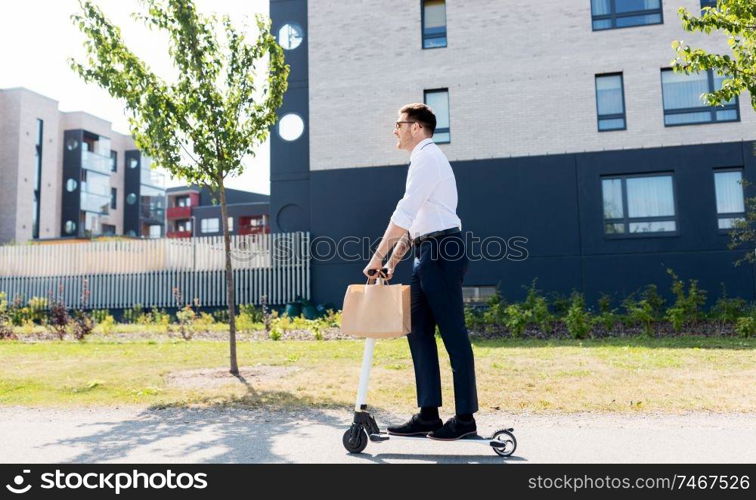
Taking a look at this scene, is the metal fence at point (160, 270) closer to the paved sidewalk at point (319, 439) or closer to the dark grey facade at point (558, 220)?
the dark grey facade at point (558, 220)

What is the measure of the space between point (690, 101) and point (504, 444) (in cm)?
A: 1432

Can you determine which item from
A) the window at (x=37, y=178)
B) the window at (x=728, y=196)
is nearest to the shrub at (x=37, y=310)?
the window at (x=728, y=196)

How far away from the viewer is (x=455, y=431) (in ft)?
11.8

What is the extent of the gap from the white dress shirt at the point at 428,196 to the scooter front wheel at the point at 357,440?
1.25 m

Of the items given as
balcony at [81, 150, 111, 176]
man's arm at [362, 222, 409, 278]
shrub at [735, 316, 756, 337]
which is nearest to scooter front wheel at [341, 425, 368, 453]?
man's arm at [362, 222, 409, 278]

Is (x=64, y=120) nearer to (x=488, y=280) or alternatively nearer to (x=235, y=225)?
(x=235, y=225)

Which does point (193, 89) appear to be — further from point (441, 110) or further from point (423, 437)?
point (441, 110)

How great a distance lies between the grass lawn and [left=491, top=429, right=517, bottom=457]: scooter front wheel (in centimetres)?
151

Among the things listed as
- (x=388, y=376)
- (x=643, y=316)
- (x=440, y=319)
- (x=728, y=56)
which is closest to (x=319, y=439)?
(x=440, y=319)

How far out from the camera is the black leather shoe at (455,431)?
11.8ft

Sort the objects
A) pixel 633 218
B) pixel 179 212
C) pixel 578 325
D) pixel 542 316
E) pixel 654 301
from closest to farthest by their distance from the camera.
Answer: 1. pixel 578 325
2. pixel 542 316
3. pixel 654 301
4. pixel 633 218
5. pixel 179 212

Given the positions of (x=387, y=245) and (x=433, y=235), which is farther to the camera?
(x=433, y=235)

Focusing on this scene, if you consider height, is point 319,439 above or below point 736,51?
below

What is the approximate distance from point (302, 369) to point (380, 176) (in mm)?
9430
